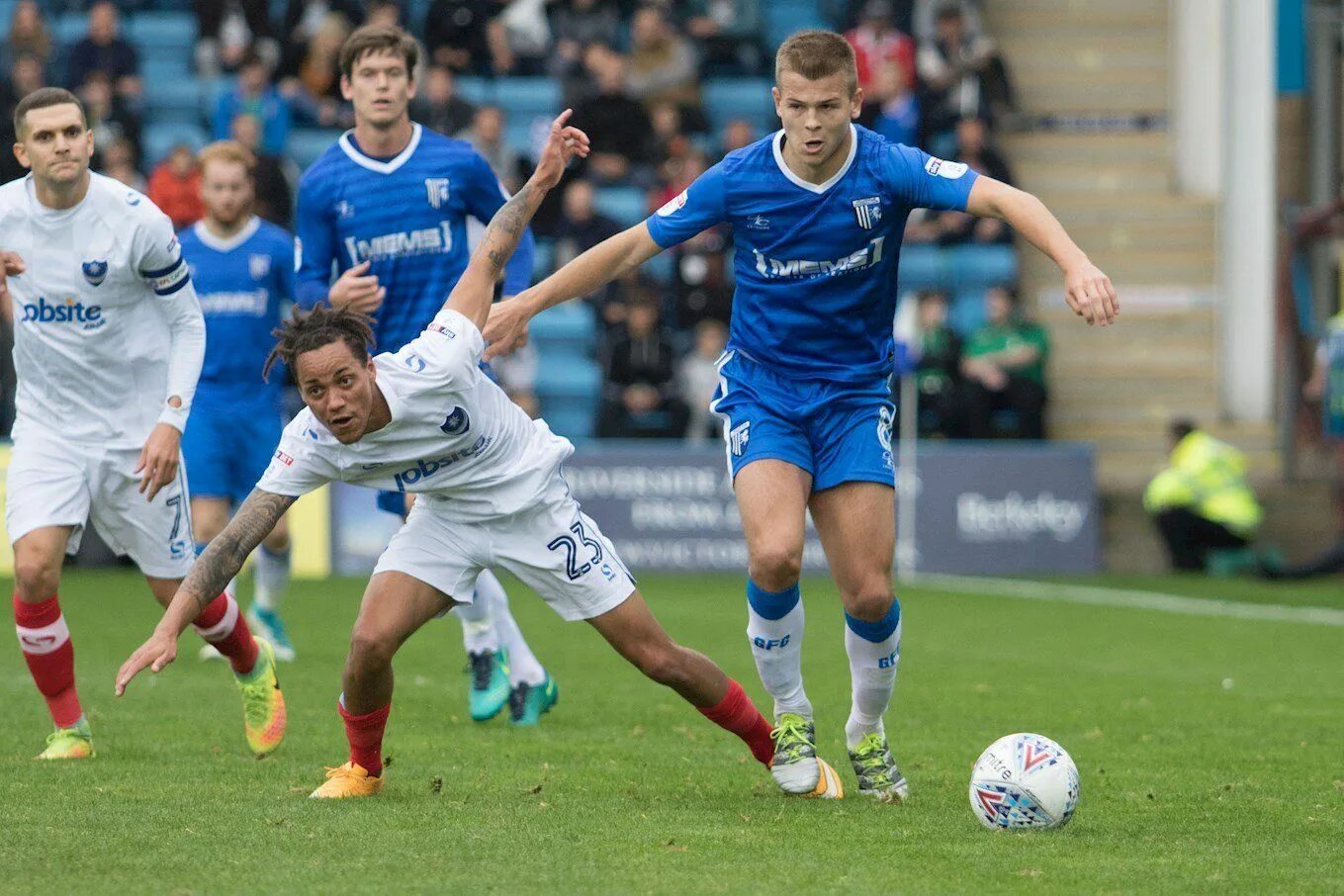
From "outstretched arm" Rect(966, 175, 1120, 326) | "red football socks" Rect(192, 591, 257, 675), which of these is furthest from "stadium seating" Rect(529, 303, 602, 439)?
"outstretched arm" Rect(966, 175, 1120, 326)

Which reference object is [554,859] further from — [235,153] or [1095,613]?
[1095,613]

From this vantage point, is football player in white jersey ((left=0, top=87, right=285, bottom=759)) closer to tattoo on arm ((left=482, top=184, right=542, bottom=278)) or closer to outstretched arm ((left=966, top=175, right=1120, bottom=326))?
tattoo on arm ((left=482, top=184, right=542, bottom=278))

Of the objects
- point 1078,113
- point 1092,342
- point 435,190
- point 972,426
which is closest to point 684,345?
point 972,426

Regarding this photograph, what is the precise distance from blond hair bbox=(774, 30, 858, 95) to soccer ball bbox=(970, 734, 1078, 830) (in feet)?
7.17

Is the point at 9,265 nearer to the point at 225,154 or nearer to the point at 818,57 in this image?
the point at 818,57

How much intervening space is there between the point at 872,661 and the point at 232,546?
215 centimetres

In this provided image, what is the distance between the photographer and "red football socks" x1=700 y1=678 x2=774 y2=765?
22.1 feet

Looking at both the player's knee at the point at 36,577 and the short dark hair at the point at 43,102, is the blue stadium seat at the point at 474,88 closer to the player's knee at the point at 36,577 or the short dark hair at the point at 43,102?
the short dark hair at the point at 43,102

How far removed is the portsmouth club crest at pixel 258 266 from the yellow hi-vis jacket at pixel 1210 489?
9.75 m

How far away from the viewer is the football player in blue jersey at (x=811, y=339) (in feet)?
21.4

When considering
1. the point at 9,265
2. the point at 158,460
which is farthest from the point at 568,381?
the point at 9,265

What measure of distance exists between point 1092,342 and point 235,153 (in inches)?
510

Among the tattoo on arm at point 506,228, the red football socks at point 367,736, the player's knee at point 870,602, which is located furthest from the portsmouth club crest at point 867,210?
the red football socks at point 367,736

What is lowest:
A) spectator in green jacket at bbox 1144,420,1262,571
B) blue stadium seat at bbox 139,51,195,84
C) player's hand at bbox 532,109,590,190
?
spectator in green jacket at bbox 1144,420,1262,571
